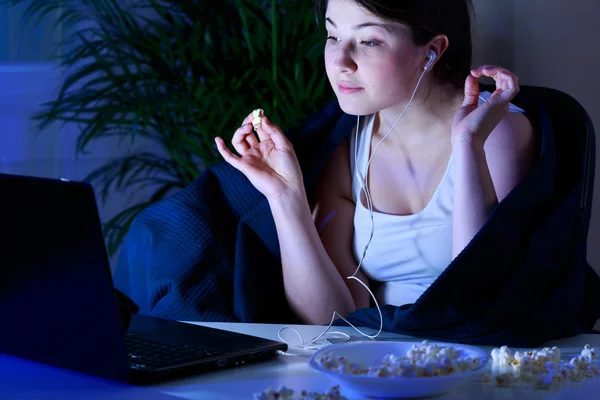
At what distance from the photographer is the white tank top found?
157cm

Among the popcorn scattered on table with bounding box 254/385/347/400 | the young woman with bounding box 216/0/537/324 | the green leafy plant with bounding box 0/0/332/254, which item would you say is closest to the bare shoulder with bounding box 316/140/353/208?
the young woman with bounding box 216/0/537/324

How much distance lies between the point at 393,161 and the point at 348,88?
273mm

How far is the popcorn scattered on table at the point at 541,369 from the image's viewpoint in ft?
2.67

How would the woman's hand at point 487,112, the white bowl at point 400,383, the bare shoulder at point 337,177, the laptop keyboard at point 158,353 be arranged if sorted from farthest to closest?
the bare shoulder at point 337,177, the woman's hand at point 487,112, the laptop keyboard at point 158,353, the white bowl at point 400,383

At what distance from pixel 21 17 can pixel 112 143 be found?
53 cm

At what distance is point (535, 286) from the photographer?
1241 mm

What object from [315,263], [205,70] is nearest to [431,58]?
[315,263]

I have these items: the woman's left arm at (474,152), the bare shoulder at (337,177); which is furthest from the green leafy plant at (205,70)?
the woman's left arm at (474,152)

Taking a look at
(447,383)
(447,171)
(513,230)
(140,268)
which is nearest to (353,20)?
(447,171)

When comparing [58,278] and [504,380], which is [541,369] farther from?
[58,278]

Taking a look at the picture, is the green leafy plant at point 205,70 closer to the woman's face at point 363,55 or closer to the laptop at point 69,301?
the woman's face at point 363,55

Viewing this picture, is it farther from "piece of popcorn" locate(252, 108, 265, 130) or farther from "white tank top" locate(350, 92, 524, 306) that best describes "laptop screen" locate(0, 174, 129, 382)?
"white tank top" locate(350, 92, 524, 306)

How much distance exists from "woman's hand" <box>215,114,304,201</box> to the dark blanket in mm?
68

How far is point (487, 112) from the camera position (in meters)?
1.37
